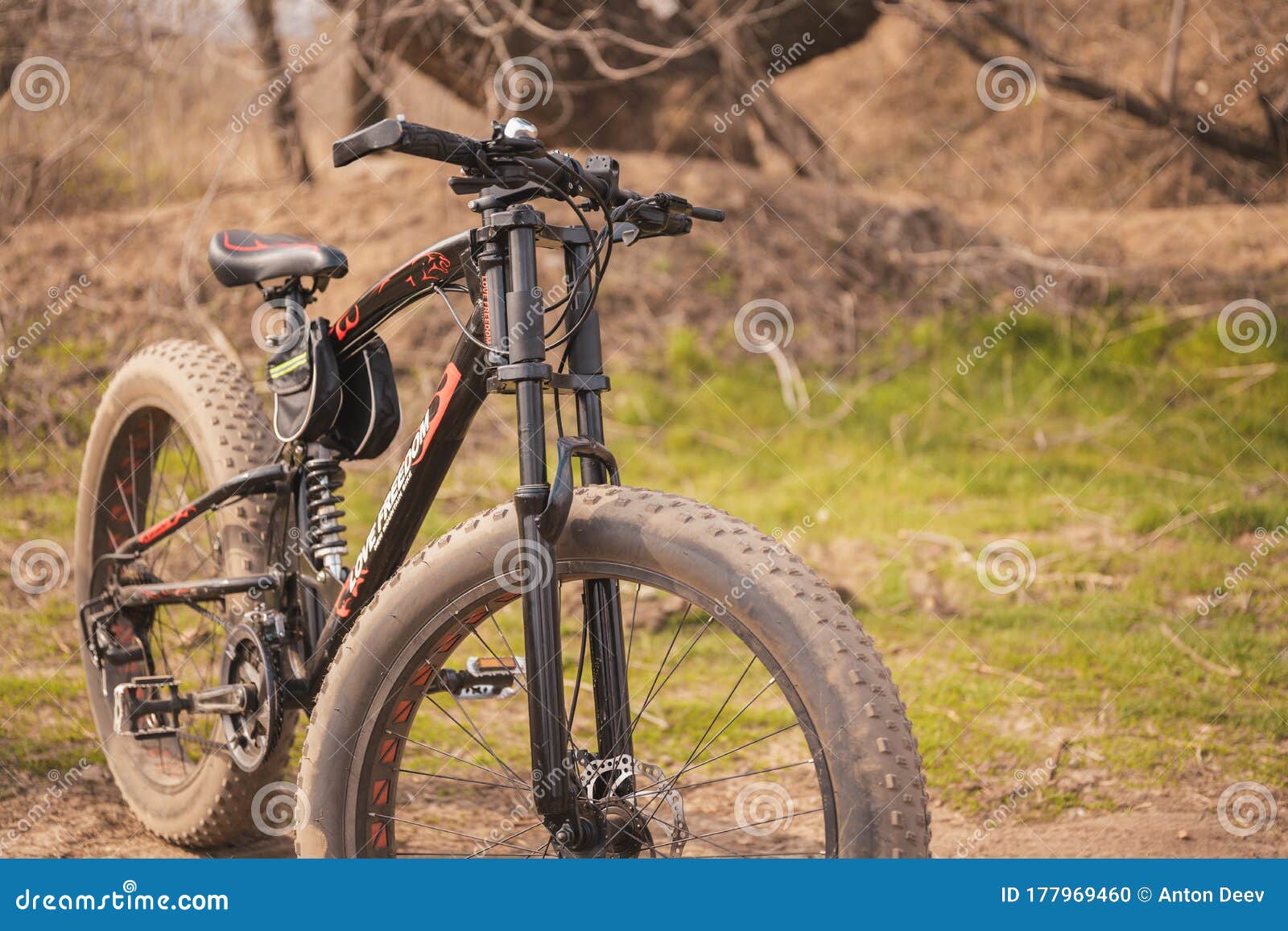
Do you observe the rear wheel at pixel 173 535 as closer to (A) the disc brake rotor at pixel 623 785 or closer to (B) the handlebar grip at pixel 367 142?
(A) the disc brake rotor at pixel 623 785

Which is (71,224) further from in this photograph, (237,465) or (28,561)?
(237,465)

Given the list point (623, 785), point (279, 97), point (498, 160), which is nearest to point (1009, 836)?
point (623, 785)

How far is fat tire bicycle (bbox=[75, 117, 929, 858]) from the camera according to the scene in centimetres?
194

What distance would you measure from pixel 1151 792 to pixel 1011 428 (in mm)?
2615

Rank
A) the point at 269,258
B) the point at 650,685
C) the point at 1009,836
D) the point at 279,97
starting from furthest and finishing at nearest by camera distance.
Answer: the point at 279,97 < the point at 1009,836 < the point at 269,258 < the point at 650,685

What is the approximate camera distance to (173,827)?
304 cm

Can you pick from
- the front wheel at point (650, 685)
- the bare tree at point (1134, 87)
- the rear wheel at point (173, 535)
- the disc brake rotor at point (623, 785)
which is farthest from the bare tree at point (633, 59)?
the disc brake rotor at point (623, 785)

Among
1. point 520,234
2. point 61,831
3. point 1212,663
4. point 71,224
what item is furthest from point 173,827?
point 71,224

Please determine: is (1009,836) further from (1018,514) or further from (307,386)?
(1018,514)

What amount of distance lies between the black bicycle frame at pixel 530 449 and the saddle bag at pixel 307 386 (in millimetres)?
234

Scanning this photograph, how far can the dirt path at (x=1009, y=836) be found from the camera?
295 centimetres

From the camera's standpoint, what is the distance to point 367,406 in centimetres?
274

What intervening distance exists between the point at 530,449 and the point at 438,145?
51 centimetres
